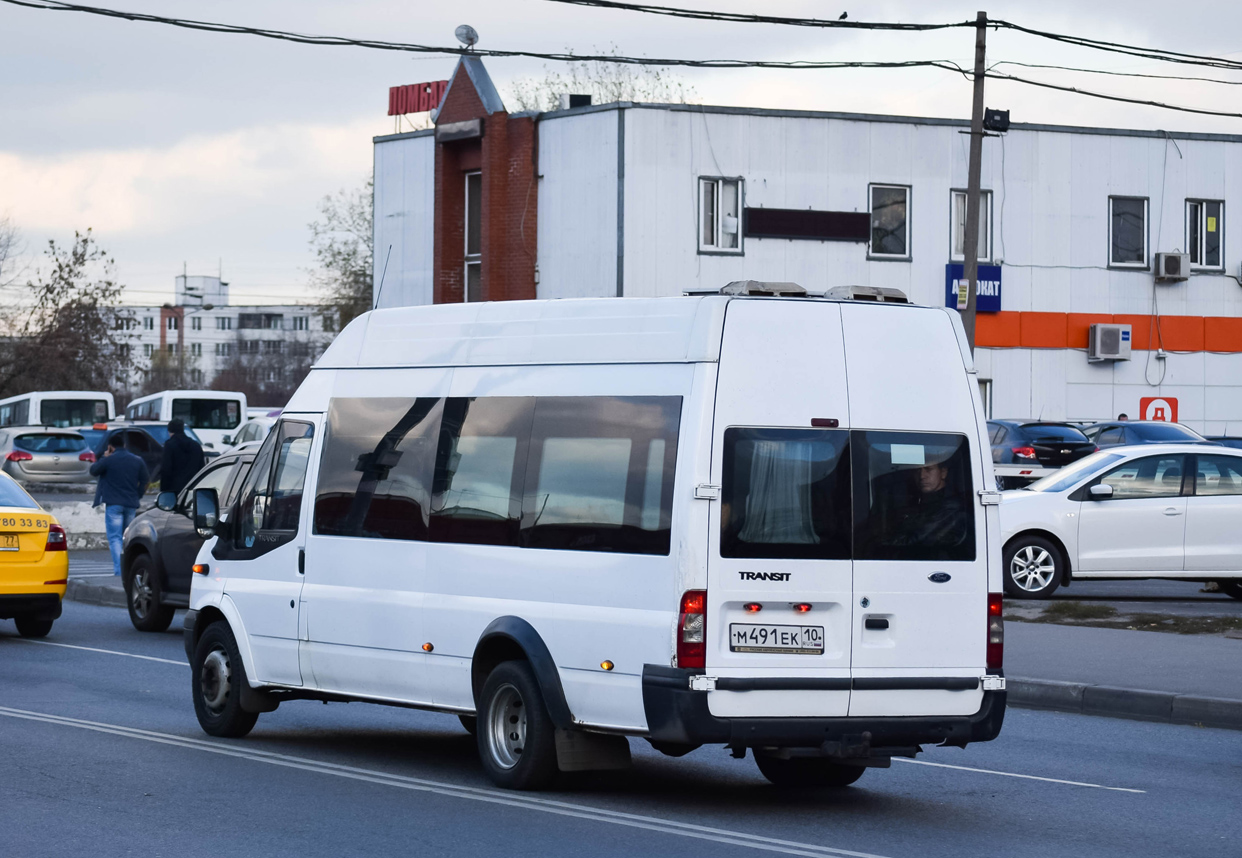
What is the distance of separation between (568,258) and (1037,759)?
27.9 meters

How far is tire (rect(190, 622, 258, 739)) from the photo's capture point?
10.3 meters

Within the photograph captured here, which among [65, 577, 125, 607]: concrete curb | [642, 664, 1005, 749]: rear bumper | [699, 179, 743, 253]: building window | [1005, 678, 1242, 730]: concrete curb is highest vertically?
[699, 179, 743, 253]: building window

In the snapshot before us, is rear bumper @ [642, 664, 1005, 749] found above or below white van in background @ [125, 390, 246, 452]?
below

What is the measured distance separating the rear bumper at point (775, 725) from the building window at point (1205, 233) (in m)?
34.3

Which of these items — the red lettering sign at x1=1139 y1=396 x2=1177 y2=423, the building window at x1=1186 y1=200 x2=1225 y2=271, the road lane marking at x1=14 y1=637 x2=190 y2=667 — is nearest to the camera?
the road lane marking at x1=14 y1=637 x2=190 y2=667

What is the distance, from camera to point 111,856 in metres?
7.00

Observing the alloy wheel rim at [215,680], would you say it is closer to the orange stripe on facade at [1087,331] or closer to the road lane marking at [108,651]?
the road lane marking at [108,651]

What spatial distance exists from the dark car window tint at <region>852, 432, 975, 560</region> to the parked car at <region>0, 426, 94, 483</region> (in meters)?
35.3

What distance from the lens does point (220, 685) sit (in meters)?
10.4

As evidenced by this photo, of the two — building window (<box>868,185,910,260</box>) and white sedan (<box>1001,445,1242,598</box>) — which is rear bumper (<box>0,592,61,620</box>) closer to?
white sedan (<box>1001,445,1242,598</box>)

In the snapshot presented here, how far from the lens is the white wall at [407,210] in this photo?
41406mm

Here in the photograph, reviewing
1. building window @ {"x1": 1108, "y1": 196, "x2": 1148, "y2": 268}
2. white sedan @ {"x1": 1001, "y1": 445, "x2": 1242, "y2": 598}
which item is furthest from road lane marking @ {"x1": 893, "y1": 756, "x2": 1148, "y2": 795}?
building window @ {"x1": 1108, "y1": 196, "x2": 1148, "y2": 268}

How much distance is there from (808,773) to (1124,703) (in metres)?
4.01

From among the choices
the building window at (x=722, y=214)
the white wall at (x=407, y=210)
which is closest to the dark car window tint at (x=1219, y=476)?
the building window at (x=722, y=214)
